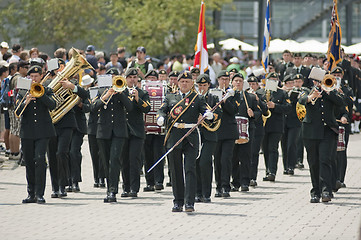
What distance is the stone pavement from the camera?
11.9 meters

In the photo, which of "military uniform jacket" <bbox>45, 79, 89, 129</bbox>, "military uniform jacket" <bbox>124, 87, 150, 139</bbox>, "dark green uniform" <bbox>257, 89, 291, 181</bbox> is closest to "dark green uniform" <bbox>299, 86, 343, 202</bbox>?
"military uniform jacket" <bbox>124, 87, 150, 139</bbox>

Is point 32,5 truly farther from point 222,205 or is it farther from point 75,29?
point 222,205

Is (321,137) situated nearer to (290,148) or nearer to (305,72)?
(290,148)

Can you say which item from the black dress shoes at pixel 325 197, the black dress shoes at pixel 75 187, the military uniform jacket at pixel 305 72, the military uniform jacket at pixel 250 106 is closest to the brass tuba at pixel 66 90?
the black dress shoes at pixel 75 187

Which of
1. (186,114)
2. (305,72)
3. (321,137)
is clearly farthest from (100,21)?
(186,114)

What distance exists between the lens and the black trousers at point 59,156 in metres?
15.5

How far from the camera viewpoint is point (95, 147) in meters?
17.1

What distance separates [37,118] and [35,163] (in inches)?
26.4

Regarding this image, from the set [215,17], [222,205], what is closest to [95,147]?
[222,205]

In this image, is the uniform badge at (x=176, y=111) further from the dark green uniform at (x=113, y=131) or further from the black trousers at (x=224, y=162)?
the black trousers at (x=224, y=162)

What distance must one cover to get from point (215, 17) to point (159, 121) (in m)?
31.0

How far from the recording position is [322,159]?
584 inches

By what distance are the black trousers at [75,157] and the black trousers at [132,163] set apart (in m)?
0.92

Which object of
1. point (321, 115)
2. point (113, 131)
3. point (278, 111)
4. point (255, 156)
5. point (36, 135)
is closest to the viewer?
point (36, 135)
